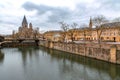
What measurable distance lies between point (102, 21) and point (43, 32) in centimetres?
9716

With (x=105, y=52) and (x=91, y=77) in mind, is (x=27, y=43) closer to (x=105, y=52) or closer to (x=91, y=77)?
(x=105, y=52)

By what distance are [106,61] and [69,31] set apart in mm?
32474

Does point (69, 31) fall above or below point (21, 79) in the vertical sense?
above

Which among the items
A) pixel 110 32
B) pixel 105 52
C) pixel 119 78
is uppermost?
pixel 110 32

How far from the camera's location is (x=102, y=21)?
155 ft

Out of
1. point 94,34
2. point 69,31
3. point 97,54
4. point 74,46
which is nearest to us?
point 97,54

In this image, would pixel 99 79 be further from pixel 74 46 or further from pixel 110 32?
pixel 110 32

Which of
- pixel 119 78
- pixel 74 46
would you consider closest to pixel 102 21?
pixel 74 46

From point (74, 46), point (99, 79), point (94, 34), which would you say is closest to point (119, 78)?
point (99, 79)

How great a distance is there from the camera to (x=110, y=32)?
66.9 metres

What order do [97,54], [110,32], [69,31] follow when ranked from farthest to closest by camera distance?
[110,32]
[69,31]
[97,54]

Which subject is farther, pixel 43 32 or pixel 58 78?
pixel 43 32

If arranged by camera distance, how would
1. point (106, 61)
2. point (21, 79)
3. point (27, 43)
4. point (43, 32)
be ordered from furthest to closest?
point (43, 32), point (27, 43), point (106, 61), point (21, 79)

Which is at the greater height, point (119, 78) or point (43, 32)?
point (43, 32)
